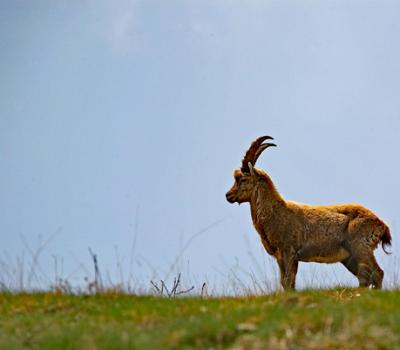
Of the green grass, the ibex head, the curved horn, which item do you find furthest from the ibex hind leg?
the green grass

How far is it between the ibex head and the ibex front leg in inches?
54.5

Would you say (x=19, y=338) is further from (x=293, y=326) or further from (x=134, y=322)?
(x=293, y=326)

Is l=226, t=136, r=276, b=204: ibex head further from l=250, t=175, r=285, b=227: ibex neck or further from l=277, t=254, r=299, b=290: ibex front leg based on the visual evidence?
l=277, t=254, r=299, b=290: ibex front leg

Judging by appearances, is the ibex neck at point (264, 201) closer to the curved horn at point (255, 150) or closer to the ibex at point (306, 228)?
the ibex at point (306, 228)

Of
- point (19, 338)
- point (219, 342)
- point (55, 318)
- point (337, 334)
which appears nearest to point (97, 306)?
point (55, 318)

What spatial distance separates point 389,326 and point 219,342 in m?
1.57

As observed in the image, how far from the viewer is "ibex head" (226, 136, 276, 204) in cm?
1392

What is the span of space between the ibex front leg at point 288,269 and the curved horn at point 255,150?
6.06 ft

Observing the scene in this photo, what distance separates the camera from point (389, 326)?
6668mm

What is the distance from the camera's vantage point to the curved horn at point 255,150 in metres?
13.9

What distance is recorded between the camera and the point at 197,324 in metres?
6.56

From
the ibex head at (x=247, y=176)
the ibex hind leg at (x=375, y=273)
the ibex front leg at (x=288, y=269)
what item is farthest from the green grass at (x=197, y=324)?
the ibex head at (x=247, y=176)

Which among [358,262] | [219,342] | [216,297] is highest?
[358,262]

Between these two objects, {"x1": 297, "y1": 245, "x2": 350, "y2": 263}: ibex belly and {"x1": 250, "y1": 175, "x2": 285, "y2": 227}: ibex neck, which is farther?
{"x1": 250, "y1": 175, "x2": 285, "y2": 227}: ibex neck
